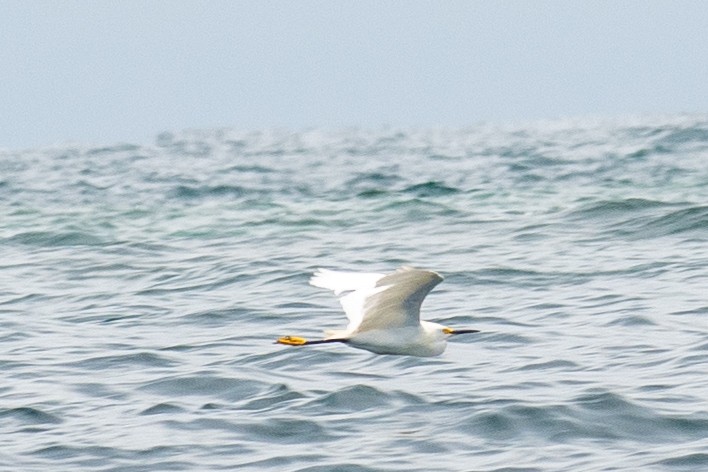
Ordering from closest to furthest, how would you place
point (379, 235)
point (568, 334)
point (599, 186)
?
point (568, 334), point (379, 235), point (599, 186)

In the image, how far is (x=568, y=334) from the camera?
42.7 ft

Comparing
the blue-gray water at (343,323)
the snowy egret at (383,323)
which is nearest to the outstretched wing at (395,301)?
the snowy egret at (383,323)

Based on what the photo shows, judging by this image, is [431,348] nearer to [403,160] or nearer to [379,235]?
[379,235]

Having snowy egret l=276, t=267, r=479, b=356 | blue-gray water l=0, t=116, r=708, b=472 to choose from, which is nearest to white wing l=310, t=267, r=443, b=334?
snowy egret l=276, t=267, r=479, b=356

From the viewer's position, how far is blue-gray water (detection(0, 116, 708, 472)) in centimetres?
986

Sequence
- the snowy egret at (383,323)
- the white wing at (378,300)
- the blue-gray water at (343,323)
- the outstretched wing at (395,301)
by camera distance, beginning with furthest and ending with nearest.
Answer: the snowy egret at (383,323)
the white wing at (378,300)
the outstretched wing at (395,301)
the blue-gray water at (343,323)

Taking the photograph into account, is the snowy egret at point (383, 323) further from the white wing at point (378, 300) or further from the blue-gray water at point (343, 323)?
the blue-gray water at point (343, 323)

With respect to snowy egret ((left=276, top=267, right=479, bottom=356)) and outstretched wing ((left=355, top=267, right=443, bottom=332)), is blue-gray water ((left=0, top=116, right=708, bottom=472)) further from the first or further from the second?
outstretched wing ((left=355, top=267, right=443, bottom=332))

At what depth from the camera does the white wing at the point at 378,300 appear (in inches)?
406

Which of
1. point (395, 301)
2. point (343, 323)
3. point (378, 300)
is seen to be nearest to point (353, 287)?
point (378, 300)

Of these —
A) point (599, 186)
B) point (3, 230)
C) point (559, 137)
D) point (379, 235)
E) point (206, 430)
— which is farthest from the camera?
point (559, 137)

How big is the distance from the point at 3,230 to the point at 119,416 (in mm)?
11824

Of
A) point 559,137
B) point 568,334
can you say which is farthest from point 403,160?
point 568,334

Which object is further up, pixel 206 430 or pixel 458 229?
pixel 458 229
